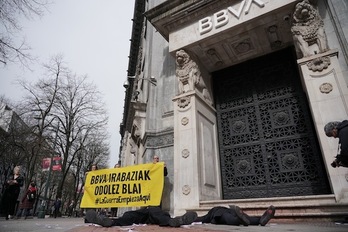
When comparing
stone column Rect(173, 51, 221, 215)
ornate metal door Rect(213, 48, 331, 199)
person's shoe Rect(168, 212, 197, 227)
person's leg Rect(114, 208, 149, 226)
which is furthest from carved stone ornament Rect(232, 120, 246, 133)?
person's leg Rect(114, 208, 149, 226)

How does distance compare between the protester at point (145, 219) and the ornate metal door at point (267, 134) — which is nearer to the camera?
the protester at point (145, 219)

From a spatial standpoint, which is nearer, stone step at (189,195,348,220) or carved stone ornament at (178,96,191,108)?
stone step at (189,195,348,220)

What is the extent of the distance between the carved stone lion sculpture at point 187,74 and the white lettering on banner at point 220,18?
0.99 metres

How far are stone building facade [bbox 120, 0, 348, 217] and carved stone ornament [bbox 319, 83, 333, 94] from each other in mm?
19

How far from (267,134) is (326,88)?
7.60 ft

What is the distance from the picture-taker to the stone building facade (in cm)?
545

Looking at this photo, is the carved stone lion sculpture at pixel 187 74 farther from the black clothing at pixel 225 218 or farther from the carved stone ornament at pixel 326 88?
the black clothing at pixel 225 218

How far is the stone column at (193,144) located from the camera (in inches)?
249

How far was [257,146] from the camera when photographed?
7.29 m

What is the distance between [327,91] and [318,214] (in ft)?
9.00

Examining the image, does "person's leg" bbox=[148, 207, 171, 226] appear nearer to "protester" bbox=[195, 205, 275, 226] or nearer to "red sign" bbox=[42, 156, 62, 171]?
"protester" bbox=[195, 205, 275, 226]

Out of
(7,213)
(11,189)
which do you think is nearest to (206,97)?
(11,189)

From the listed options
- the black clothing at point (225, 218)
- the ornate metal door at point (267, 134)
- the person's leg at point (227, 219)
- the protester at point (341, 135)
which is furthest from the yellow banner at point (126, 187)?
the protester at point (341, 135)

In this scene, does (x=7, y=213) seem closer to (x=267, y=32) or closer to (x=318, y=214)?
(x=318, y=214)
